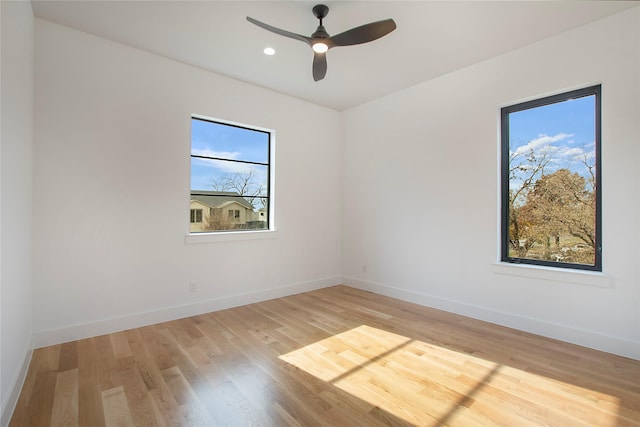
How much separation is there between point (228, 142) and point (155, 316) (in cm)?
228

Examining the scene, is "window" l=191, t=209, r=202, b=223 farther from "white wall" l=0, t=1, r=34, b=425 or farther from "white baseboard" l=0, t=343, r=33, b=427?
"white baseboard" l=0, t=343, r=33, b=427

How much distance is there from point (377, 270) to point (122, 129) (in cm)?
371

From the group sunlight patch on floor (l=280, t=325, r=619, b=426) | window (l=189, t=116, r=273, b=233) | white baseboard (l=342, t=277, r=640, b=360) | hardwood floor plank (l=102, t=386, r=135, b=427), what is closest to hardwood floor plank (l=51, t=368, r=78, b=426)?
hardwood floor plank (l=102, t=386, r=135, b=427)

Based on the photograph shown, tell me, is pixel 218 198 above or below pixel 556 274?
above

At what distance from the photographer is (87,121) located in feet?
9.80

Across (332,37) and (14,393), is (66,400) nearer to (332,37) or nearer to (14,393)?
(14,393)

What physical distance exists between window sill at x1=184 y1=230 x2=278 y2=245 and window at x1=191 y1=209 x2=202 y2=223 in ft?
0.72

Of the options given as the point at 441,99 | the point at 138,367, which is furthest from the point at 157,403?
the point at 441,99

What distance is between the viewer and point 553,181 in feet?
10.4

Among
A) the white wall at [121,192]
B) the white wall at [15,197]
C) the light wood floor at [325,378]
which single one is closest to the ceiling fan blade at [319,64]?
the white wall at [121,192]

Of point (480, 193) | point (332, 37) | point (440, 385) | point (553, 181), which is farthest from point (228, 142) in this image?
point (553, 181)

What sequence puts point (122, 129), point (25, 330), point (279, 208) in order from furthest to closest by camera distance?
point (279, 208), point (122, 129), point (25, 330)

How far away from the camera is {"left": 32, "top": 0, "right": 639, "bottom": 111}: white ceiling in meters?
2.59

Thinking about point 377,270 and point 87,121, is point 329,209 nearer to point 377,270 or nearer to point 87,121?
point 377,270
